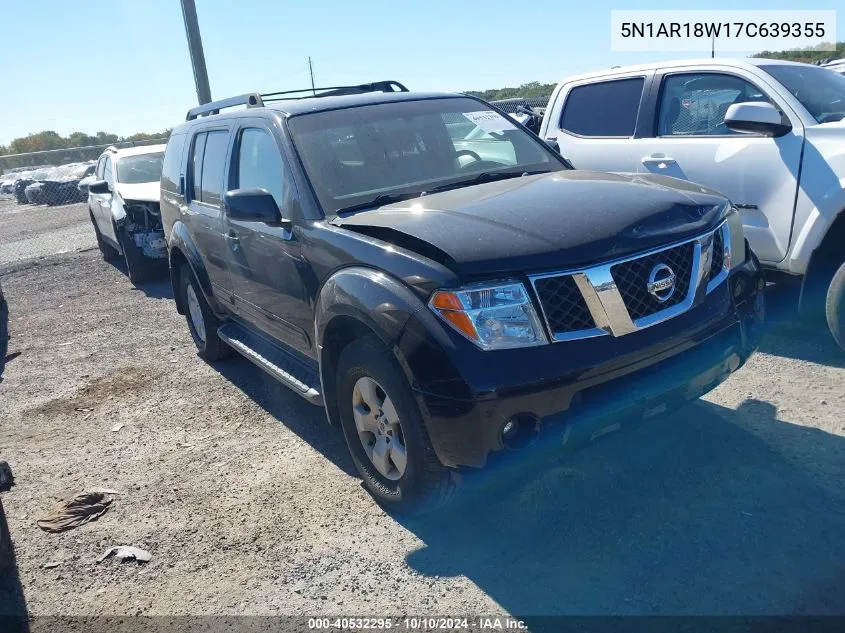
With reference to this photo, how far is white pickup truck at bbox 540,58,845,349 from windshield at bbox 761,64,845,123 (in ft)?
0.03

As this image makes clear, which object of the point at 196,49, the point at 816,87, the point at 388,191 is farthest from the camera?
the point at 196,49

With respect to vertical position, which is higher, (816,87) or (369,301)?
(816,87)

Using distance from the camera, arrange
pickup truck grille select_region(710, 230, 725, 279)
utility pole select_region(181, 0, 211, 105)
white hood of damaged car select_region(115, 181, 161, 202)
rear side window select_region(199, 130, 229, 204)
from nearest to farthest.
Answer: pickup truck grille select_region(710, 230, 725, 279) < rear side window select_region(199, 130, 229, 204) < white hood of damaged car select_region(115, 181, 161, 202) < utility pole select_region(181, 0, 211, 105)

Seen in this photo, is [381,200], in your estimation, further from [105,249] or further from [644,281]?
[105,249]

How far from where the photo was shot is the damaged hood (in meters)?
2.83

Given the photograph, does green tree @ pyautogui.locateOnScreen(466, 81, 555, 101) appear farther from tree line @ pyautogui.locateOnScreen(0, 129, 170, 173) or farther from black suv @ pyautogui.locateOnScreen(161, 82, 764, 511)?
black suv @ pyautogui.locateOnScreen(161, 82, 764, 511)

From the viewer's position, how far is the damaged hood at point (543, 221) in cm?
283

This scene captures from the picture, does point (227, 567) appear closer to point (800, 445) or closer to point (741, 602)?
point (741, 602)

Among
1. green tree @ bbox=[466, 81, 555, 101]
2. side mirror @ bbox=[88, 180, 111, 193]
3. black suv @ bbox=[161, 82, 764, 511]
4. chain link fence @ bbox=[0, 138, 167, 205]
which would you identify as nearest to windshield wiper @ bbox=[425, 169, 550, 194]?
black suv @ bbox=[161, 82, 764, 511]

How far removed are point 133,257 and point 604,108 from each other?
6430 mm

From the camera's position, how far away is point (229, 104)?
5395 millimetres

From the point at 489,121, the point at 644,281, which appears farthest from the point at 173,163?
the point at 644,281

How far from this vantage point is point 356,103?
433 centimetres

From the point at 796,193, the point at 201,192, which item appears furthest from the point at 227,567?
the point at 796,193
